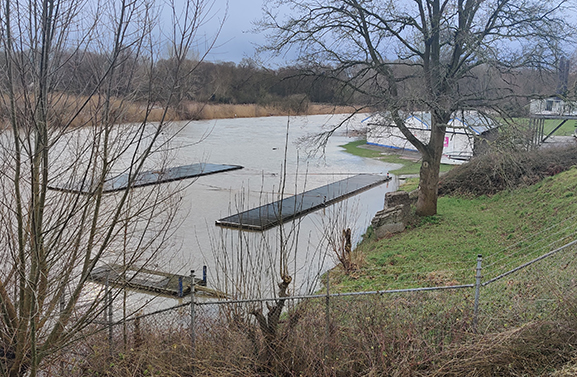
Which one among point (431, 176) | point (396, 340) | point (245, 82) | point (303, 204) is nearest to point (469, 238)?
point (431, 176)

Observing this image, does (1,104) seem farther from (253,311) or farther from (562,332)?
(562,332)

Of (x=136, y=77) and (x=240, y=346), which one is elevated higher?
(x=136, y=77)

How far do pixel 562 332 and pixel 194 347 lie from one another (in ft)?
11.4

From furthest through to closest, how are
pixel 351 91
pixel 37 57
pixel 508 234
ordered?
pixel 351 91 → pixel 508 234 → pixel 37 57

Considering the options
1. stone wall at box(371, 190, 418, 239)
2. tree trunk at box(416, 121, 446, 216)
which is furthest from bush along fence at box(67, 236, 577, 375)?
tree trunk at box(416, 121, 446, 216)

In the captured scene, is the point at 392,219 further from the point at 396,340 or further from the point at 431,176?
the point at 396,340

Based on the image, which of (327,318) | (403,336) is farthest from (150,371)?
(403,336)

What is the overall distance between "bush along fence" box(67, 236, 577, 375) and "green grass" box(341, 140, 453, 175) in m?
16.6

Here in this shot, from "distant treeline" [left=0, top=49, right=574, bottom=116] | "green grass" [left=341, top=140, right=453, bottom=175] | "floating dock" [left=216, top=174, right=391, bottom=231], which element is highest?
"distant treeline" [left=0, top=49, right=574, bottom=116]

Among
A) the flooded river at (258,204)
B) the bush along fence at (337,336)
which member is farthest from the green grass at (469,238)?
the bush along fence at (337,336)

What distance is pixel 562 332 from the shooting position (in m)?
4.71

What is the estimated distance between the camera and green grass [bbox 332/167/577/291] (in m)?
8.32

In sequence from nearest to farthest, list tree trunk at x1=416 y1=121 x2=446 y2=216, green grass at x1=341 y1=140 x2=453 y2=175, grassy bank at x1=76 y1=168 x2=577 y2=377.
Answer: grassy bank at x1=76 y1=168 x2=577 y2=377, tree trunk at x1=416 y1=121 x2=446 y2=216, green grass at x1=341 y1=140 x2=453 y2=175

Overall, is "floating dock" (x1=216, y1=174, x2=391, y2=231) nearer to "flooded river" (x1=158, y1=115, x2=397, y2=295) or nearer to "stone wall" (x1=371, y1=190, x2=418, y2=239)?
"flooded river" (x1=158, y1=115, x2=397, y2=295)
